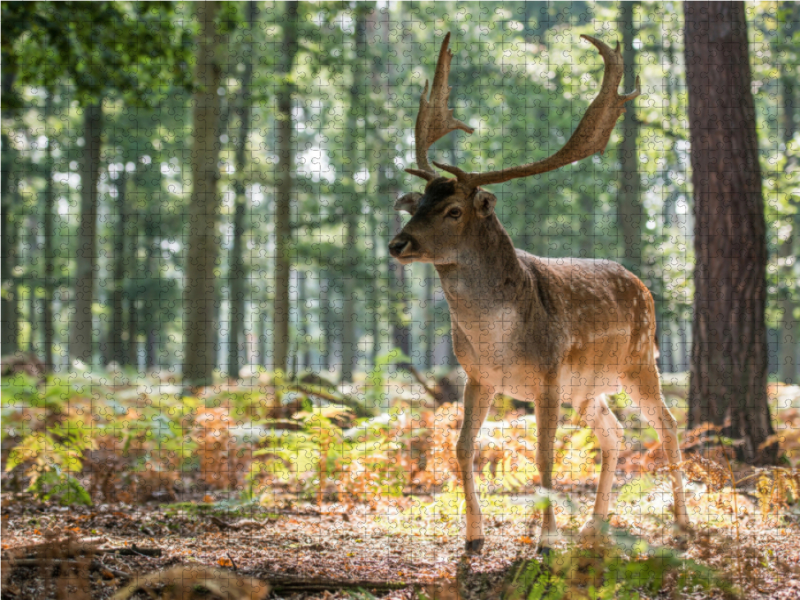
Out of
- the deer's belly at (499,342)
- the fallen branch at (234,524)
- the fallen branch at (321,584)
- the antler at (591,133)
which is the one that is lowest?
the fallen branch at (234,524)

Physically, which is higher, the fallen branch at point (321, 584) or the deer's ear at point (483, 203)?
the deer's ear at point (483, 203)

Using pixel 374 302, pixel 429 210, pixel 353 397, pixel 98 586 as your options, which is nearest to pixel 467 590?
pixel 98 586

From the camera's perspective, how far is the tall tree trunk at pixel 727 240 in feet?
20.3

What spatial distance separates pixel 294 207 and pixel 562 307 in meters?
9.31

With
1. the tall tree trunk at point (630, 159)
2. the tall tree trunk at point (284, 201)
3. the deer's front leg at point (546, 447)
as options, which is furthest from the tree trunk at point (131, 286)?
the deer's front leg at point (546, 447)

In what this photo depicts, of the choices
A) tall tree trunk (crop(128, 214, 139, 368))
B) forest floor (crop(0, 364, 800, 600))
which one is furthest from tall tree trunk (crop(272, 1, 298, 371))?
tall tree trunk (crop(128, 214, 139, 368))

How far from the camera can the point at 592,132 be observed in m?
4.30

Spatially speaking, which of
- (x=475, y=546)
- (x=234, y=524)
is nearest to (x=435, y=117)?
(x=475, y=546)

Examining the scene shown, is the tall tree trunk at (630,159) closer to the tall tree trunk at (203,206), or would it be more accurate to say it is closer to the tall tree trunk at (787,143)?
the tall tree trunk at (787,143)

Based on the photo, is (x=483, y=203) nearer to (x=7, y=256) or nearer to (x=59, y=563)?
(x=59, y=563)

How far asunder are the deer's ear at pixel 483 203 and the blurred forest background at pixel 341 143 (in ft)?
3.79

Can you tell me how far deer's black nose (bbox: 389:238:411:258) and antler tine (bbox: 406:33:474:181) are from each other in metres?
0.86

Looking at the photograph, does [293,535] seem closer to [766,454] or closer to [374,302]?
[766,454]

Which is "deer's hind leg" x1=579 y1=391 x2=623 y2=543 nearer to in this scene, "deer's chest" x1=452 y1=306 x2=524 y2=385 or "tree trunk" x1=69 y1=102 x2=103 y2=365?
"deer's chest" x1=452 y1=306 x2=524 y2=385
